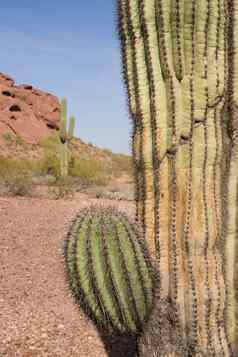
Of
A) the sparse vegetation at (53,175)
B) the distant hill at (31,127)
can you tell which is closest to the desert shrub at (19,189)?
the sparse vegetation at (53,175)

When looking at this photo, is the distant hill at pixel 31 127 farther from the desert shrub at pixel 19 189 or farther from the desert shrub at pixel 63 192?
the desert shrub at pixel 19 189

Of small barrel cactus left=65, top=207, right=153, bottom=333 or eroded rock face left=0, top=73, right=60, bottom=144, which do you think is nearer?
small barrel cactus left=65, top=207, right=153, bottom=333

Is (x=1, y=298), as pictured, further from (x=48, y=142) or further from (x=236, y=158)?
(x=48, y=142)

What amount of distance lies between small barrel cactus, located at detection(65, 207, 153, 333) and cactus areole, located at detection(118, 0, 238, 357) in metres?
0.12

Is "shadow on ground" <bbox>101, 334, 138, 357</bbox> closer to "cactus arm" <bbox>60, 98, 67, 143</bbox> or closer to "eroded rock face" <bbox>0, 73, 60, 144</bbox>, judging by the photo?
"cactus arm" <bbox>60, 98, 67, 143</bbox>

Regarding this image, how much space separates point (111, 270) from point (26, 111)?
39002 mm

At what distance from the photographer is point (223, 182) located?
315cm

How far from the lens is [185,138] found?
2.96 metres

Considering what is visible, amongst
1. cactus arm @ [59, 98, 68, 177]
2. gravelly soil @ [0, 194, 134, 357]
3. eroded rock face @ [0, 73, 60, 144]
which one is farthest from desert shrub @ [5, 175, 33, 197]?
eroded rock face @ [0, 73, 60, 144]

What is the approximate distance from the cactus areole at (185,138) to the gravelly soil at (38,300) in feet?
2.16

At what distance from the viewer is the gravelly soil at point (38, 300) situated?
14.3 ft

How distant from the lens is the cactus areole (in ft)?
9.64

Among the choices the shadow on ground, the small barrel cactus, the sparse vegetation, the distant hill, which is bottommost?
the shadow on ground

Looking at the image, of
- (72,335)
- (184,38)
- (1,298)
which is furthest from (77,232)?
(1,298)
